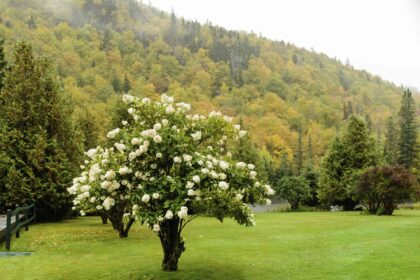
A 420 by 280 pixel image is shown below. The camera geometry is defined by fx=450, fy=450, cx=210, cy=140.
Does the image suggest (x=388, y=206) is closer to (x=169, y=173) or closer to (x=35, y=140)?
(x=35, y=140)

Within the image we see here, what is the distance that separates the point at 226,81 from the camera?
554 feet

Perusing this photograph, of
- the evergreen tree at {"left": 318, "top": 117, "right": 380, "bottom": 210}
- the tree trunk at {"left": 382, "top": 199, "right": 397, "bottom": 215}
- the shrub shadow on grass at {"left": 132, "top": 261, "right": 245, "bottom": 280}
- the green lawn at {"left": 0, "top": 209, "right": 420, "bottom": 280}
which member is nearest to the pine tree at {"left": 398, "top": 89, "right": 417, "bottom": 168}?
the evergreen tree at {"left": 318, "top": 117, "right": 380, "bottom": 210}

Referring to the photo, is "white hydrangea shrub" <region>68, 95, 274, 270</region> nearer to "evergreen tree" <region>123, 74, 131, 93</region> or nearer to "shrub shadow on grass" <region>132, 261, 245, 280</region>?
"shrub shadow on grass" <region>132, 261, 245, 280</region>

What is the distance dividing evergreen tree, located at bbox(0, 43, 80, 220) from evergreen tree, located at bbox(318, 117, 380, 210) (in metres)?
28.5

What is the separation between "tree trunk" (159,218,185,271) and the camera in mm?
12195

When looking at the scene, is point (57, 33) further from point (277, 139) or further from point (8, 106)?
point (8, 106)

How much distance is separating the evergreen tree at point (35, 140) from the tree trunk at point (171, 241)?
1712cm

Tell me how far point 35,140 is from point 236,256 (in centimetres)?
1853

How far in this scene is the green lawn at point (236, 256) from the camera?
12164 millimetres

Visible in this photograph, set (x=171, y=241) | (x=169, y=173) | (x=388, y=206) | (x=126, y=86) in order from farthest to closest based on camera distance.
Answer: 1. (x=126, y=86)
2. (x=388, y=206)
3. (x=171, y=241)
4. (x=169, y=173)

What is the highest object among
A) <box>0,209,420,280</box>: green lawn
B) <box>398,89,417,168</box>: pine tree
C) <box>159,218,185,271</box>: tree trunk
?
<box>398,89,417,168</box>: pine tree

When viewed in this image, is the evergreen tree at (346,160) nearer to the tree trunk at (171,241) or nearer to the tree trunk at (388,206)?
the tree trunk at (388,206)

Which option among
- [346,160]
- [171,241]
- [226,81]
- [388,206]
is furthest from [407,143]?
[226,81]

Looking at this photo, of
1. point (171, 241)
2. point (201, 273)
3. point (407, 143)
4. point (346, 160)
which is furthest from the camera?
point (407, 143)
